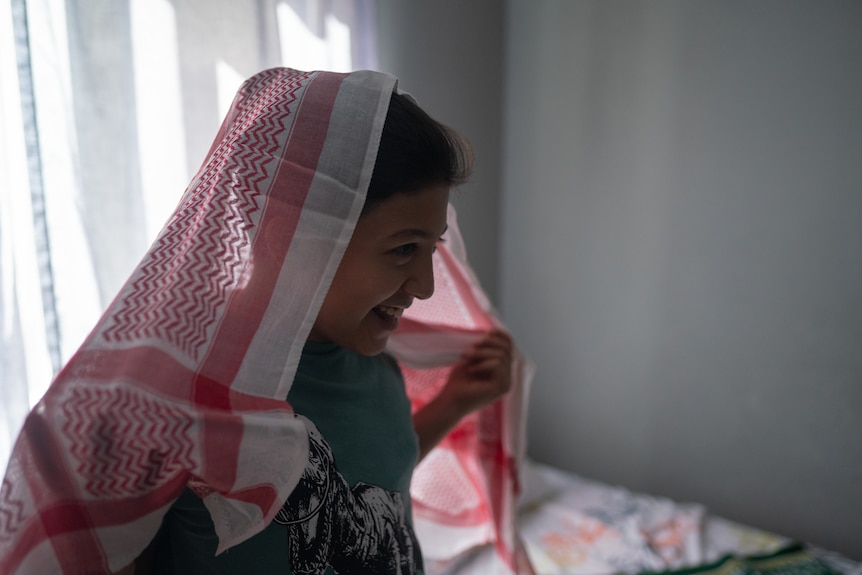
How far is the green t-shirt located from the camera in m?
0.57

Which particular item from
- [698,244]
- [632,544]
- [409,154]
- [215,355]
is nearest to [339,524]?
[215,355]

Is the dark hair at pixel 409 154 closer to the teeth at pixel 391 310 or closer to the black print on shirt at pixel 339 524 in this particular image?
the teeth at pixel 391 310

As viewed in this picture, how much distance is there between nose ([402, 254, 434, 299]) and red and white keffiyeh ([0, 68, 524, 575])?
11 cm

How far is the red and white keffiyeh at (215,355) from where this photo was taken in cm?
44

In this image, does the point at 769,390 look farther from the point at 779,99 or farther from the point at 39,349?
the point at 39,349

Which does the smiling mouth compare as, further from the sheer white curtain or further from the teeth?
the sheer white curtain

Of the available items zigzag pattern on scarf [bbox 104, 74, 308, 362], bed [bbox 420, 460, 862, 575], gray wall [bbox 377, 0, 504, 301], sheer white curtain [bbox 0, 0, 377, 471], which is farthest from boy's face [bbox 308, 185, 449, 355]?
gray wall [bbox 377, 0, 504, 301]

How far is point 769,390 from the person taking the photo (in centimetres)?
173

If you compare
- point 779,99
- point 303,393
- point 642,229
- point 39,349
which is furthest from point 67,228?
point 779,99

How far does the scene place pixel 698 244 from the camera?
1769 mm

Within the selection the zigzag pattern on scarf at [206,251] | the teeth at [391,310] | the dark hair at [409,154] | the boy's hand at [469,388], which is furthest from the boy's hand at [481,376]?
the zigzag pattern on scarf at [206,251]

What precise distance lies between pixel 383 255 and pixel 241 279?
0.16 m

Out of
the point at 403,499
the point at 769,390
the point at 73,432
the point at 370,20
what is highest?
the point at 370,20

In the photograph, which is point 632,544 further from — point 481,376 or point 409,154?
point 409,154
